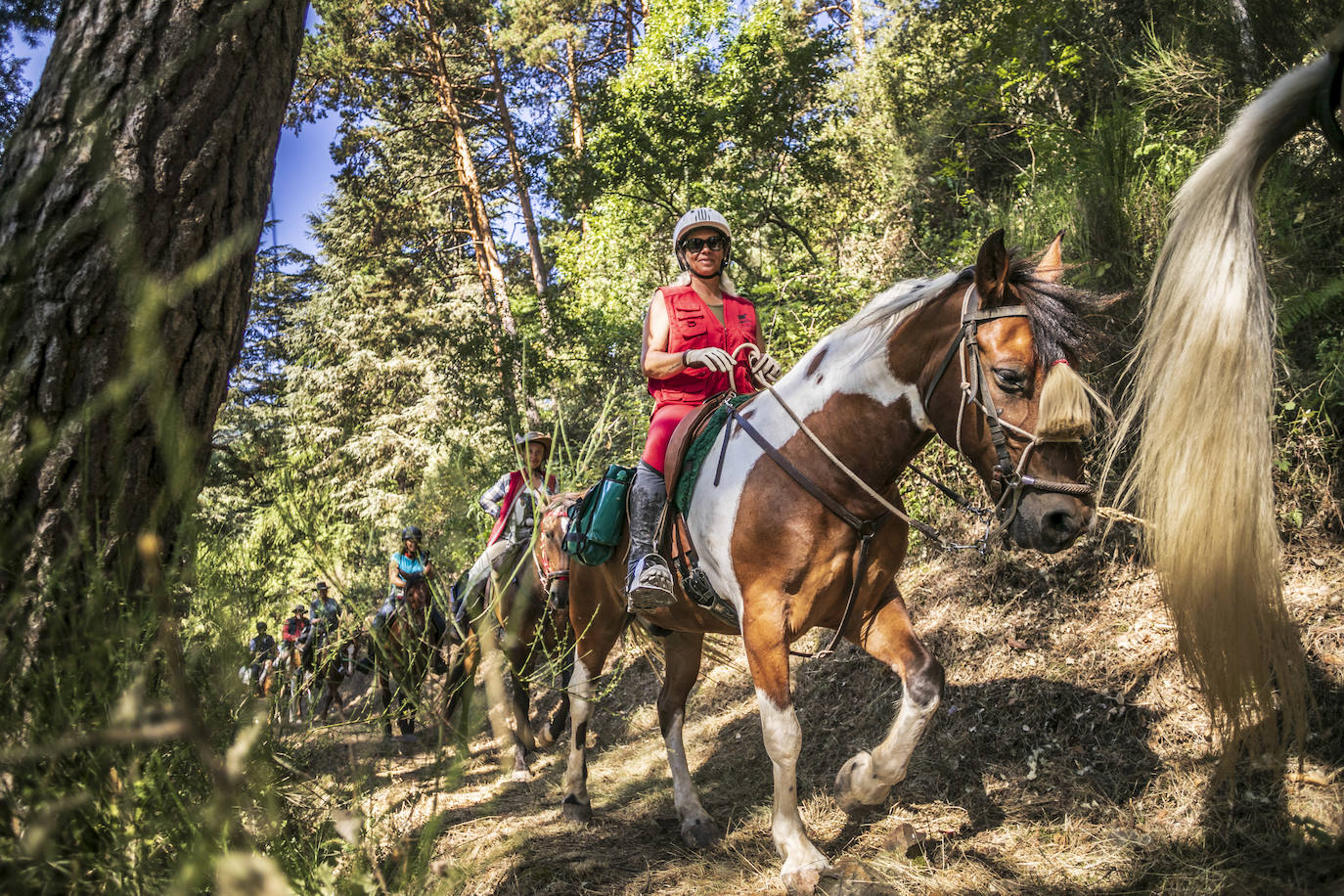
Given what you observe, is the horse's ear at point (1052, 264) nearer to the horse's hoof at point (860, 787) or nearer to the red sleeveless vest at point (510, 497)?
the horse's hoof at point (860, 787)

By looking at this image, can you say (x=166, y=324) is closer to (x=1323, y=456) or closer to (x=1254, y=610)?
(x=1254, y=610)

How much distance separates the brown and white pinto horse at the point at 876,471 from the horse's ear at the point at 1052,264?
10 millimetres

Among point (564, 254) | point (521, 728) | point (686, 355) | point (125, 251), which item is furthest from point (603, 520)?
point (564, 254)

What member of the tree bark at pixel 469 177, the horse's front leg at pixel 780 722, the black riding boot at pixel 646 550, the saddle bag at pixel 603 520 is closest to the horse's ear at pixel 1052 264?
the horse's front leg at pixel 780 722

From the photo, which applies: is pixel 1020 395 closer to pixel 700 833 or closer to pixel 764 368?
pixel 764 368

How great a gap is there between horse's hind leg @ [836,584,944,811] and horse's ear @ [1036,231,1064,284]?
1.53 meters

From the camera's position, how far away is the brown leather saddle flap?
4086 mm

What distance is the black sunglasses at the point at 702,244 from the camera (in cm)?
446

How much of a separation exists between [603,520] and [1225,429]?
2982mm

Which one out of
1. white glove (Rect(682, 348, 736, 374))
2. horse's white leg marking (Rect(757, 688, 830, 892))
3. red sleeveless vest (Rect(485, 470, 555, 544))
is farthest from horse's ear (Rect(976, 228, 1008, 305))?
red sleeveless vest (Rect(485, 470, 555, 544))

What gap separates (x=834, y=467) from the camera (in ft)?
11.5

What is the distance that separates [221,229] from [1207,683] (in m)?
3.34

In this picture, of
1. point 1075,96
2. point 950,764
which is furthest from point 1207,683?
point 1075,96

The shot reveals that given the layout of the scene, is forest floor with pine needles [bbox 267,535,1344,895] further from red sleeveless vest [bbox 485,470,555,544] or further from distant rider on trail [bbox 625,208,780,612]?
red sleeveless vest [bbox 485,470,555,544]
